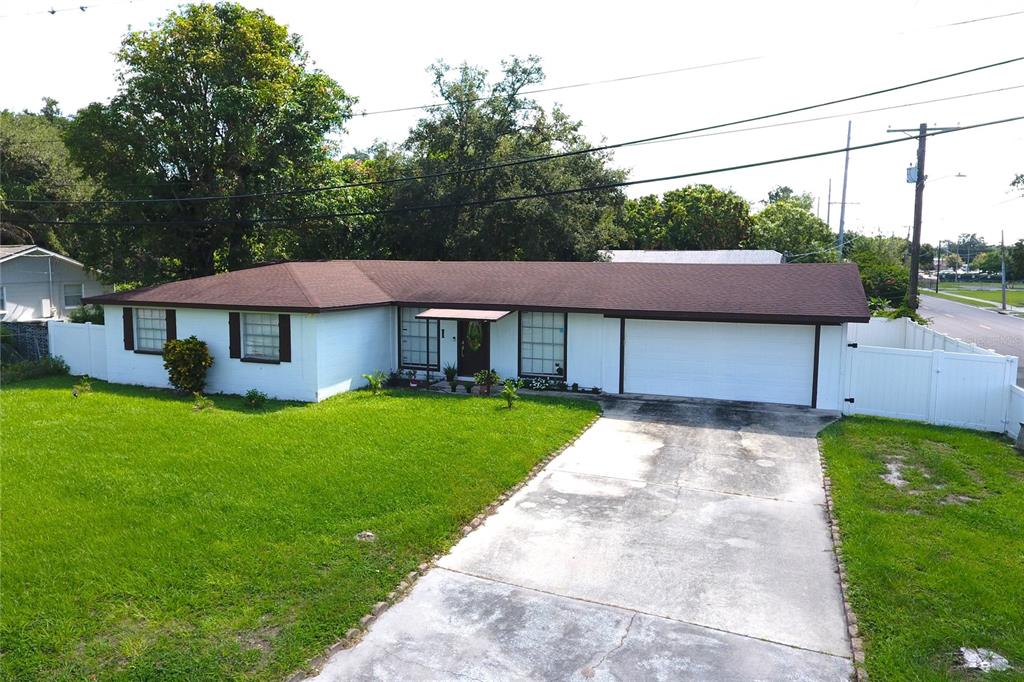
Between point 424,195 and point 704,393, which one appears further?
point 424,195

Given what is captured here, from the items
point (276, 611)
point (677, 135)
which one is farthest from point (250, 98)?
point (276, 611)

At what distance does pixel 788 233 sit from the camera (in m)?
53.2

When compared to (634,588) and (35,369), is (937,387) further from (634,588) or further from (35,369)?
(35,369)

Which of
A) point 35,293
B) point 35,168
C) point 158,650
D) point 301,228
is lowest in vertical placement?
point 158,650

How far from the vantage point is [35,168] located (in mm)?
33938

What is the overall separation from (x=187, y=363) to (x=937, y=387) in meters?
16.5

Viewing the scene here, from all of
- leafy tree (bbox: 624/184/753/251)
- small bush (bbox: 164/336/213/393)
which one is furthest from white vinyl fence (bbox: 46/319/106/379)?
leafy tree (bbox: 624/184/753/251)

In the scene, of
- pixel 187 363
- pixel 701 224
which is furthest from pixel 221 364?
pixel 701 224

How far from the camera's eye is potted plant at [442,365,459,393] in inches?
676

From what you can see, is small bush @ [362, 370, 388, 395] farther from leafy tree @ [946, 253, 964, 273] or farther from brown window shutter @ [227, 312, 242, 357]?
leafy tree @ [946, 253, 964, 273]

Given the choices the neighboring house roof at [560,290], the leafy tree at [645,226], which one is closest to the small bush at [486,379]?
the neighboring house roof at [560,290]

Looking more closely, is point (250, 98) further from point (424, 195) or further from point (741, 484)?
point (741, 484)

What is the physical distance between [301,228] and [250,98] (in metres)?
6.10

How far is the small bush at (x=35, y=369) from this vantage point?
1867cm
